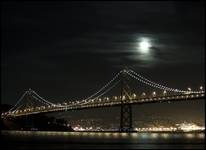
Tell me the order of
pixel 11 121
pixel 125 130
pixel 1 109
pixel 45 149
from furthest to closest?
pixel 1 109, pixel 11 121, pixel 125 130, pixel 45 149

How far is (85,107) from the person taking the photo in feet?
309

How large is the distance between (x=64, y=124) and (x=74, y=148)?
253 feet

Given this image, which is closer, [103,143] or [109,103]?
[103,143]

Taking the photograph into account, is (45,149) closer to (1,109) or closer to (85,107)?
(85,107)

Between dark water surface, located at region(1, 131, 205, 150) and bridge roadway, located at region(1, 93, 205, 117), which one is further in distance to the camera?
bridge roadway, located at region(1, 93, 205, 117)

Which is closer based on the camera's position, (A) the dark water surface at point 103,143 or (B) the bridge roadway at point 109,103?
(A) the dark water surface at point 103,143

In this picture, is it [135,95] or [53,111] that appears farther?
[53,111]

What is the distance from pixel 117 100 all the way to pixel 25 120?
2533cm

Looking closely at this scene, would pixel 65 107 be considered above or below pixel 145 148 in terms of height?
above

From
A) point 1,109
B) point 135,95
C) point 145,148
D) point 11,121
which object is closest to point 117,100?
point 135,95

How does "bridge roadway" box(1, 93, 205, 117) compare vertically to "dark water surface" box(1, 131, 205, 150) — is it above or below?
above

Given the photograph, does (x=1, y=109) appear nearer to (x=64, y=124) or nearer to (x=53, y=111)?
(x=64, y=124)

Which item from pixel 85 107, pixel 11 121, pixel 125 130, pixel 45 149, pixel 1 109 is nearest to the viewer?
pixel 45 149

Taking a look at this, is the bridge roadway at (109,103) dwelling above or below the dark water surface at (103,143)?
above
